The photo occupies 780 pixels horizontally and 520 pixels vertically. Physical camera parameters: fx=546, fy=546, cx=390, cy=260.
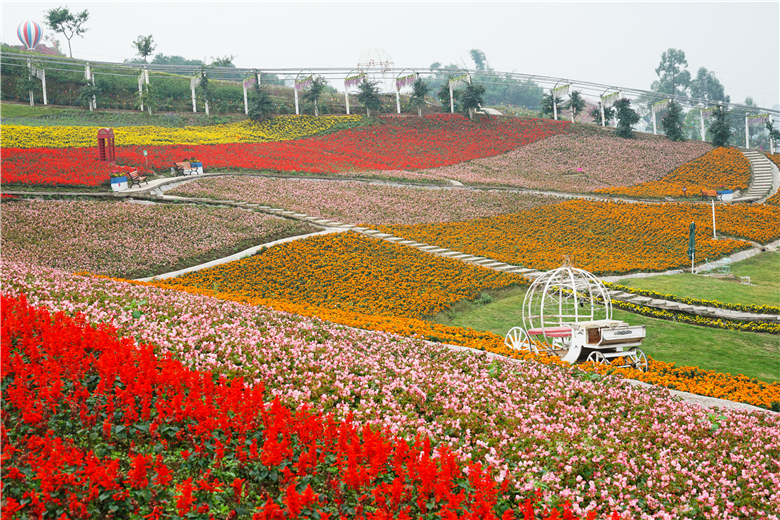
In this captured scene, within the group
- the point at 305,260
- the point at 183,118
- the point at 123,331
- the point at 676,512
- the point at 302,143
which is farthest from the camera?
the point at 183,118

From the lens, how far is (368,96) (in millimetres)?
50844

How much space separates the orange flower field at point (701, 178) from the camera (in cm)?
3173

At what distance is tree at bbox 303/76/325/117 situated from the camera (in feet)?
164

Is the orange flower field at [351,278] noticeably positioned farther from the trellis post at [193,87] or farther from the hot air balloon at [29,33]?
the hot air balloon at [29,33]

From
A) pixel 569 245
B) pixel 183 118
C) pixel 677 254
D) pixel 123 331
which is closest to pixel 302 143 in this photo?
pixel 183 118

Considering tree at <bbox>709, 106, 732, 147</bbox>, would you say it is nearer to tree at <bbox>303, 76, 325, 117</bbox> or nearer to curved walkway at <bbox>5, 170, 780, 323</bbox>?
curved walkway at <bbox>5, 170, 780, 323</bbox>

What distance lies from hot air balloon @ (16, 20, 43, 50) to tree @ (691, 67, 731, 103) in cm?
10499

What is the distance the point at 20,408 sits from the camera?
5340 mm

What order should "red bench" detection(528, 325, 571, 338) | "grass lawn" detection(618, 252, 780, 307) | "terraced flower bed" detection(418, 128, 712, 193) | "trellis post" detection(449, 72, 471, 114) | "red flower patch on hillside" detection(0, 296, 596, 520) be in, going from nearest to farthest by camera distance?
"red flower patch on hillside" detection(0, 296, 596, 520) → "red bench" detection(528, 325, 571, 338) → "grass lawn" detection(618, 252, 780, 307) → "terraced flower bed" detection(418, 128, 712, 193) → "trellis post" detection(449, 72, 471, 114)

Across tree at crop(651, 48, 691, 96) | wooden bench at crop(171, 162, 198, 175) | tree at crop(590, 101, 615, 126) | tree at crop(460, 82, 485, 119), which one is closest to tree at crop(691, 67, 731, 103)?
tree at crop(651, 48, 691, 96)

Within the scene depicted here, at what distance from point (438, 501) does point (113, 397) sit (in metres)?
3.56

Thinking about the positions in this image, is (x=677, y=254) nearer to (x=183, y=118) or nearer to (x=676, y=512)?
(x=676, y=512)

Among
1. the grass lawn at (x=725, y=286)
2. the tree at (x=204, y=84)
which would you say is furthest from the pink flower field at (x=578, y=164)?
the tree at (x=204, y=84)

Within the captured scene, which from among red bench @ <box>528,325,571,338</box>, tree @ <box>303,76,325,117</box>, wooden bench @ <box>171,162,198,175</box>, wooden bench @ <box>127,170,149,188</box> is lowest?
red bench @ <box>528,325,571,338</box>
